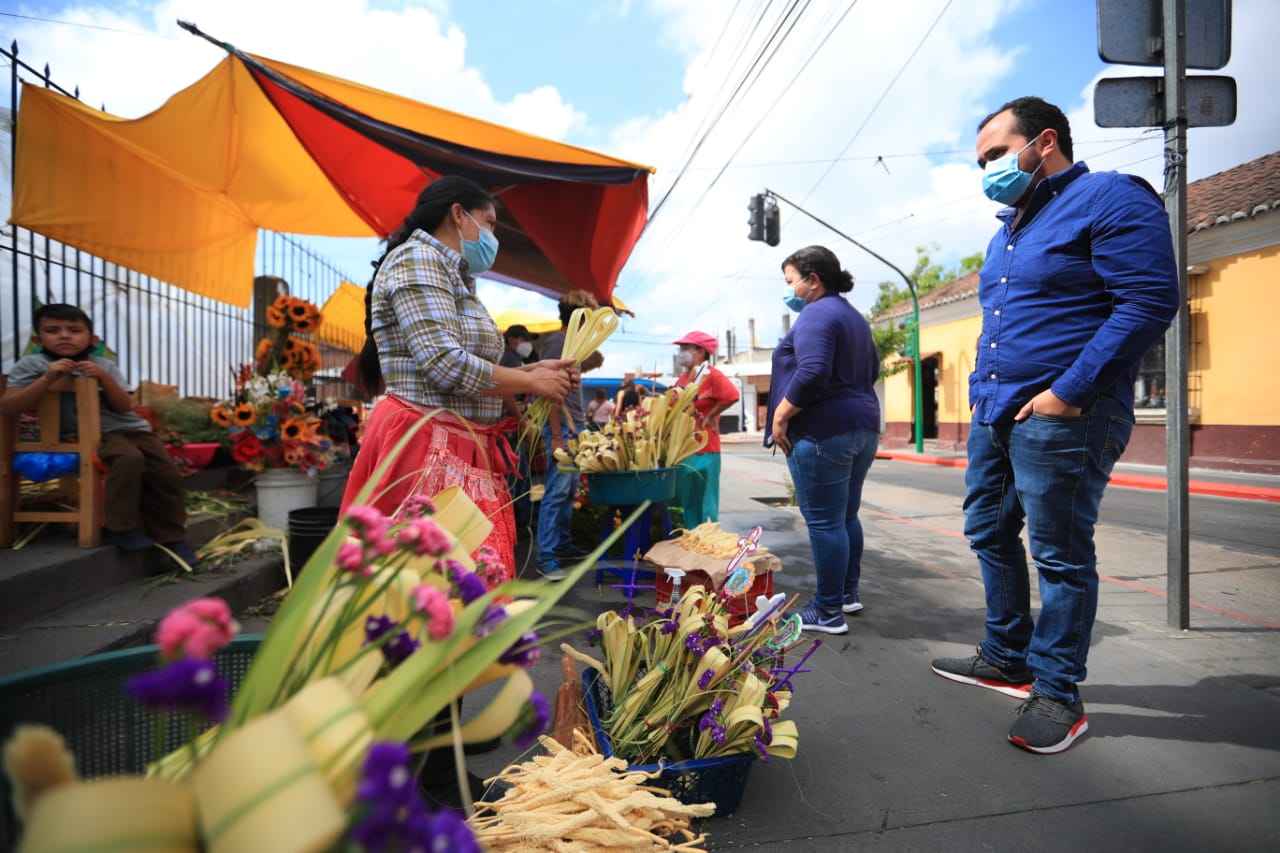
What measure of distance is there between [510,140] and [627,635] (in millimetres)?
3565

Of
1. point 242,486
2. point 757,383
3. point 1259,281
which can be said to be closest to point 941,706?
point 242,486

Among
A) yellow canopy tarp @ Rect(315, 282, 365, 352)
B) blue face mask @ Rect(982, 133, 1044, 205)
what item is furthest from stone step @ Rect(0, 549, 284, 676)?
yellow canopy tarp @ Rect(315, 282, 365, 352)

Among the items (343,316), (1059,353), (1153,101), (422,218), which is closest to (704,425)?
(1059,353)

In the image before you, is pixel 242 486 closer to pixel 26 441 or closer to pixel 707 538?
pixel 26 441

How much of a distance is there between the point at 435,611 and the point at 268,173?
627 cm

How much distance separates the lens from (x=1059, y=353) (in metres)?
2.25

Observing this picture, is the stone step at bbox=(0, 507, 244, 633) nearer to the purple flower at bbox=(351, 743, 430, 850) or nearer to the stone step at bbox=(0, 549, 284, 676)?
the stone step at bbox=(0, 549, 284, 676)

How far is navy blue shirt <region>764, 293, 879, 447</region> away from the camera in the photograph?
129 inches

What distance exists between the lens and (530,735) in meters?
0.64

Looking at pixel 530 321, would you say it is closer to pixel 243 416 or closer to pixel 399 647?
pixel 243 416

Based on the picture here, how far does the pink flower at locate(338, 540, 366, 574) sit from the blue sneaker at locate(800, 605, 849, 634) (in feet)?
10.2

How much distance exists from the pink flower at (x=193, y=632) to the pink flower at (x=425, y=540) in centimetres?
15

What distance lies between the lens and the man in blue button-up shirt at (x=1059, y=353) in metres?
2.09

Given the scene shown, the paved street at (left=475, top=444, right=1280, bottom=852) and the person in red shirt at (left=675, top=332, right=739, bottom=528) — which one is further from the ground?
the person in red shirt at (left=675, top=332, right=739, bottom=528)
